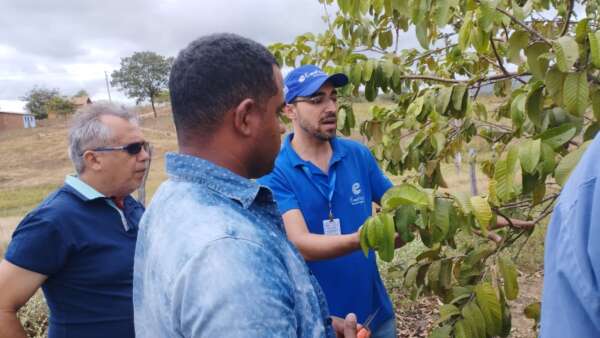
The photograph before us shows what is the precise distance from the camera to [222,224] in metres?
1.02

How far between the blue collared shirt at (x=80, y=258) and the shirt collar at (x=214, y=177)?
1.12m

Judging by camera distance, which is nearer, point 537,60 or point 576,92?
point 576,92

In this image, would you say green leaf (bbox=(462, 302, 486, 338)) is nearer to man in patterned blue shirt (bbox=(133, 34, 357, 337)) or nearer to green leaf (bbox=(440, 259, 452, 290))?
green leaf (bbox=(440, 259, 452, 290))

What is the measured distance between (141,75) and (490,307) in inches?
2090

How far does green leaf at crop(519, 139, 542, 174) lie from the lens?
141 cm

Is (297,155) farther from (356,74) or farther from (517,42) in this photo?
(517,42)

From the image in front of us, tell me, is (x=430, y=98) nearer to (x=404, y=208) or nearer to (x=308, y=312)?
(x=404, y=208)

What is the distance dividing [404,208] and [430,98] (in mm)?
934

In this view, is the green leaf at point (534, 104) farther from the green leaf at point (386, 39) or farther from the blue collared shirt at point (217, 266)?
the green leaf at point (386, 39)

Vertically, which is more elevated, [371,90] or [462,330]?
[371,90]

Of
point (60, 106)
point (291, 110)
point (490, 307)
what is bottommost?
point (490, 307)

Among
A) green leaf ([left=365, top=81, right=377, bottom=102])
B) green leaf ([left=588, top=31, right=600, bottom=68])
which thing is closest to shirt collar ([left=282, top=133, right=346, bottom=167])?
green leaf ([left=365, top=81, right=377, bottom=102])

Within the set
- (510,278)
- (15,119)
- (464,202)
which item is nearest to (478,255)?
(510,278)

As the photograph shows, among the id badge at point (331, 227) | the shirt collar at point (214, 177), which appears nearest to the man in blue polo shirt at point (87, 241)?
the id badge at point (331, 227)
